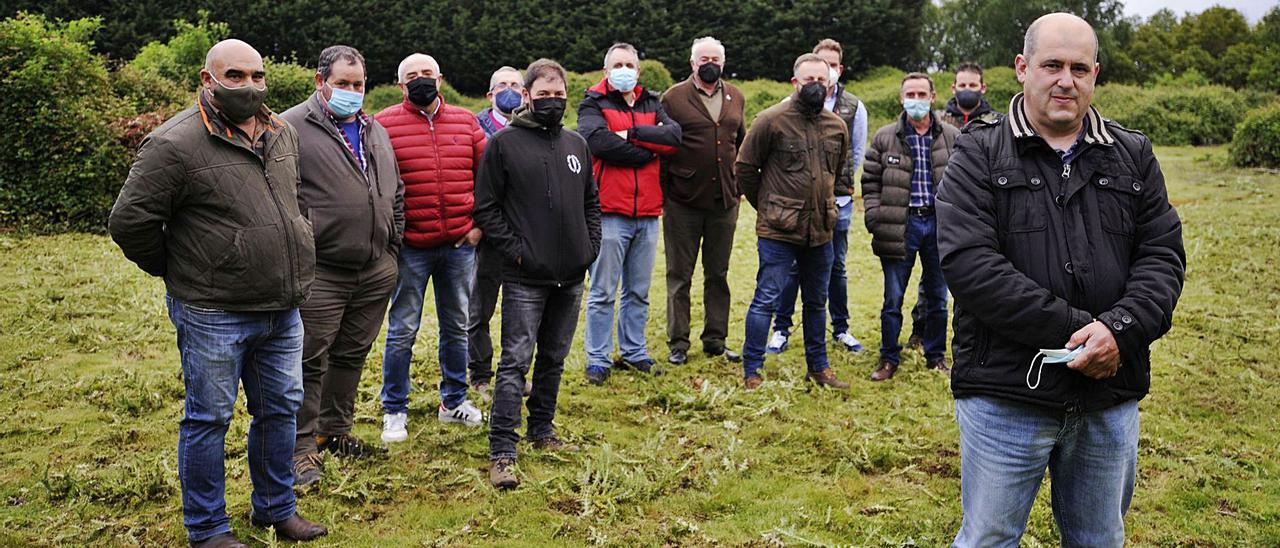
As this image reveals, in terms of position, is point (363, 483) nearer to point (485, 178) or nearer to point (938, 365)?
point (485, 178)

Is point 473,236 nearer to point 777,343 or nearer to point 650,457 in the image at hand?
point 650,457

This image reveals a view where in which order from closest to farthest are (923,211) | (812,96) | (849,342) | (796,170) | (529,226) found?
(529,226) < (812,96) < (796,170) < (923,211) < (849,342)

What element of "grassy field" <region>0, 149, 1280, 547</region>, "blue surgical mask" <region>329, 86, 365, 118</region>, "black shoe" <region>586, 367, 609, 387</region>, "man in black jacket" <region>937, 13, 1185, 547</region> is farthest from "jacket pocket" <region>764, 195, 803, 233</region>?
"man in black jacket" <region>937, 13, 1185, 547</region>

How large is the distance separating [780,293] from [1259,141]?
1597cm

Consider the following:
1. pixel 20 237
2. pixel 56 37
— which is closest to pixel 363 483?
pixel 20 237

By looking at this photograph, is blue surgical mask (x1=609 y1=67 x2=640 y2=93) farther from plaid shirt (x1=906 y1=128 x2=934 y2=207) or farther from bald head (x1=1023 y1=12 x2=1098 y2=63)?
bald head (x1=1023 y1=12 x2=1098 y2=63)

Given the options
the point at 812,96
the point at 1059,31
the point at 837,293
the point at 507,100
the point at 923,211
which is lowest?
the point at 837,293

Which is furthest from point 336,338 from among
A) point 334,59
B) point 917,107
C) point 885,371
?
point 917,107

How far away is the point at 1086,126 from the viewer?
2.74m

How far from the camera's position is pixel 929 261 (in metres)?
6.55

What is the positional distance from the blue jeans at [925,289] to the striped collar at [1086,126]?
3.71m

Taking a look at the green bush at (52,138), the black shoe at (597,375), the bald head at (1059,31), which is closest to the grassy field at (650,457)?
the black shoe at (597,375)

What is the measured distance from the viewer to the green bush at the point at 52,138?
11.2 metres

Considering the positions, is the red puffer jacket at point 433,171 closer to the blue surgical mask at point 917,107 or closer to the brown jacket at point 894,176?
the brown jacket at point 894,176
